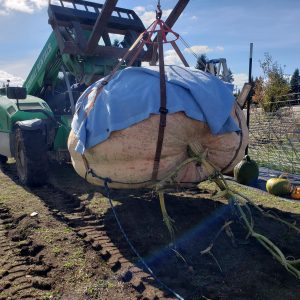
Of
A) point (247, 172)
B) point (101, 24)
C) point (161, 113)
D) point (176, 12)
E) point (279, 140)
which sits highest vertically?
point (176, 12)

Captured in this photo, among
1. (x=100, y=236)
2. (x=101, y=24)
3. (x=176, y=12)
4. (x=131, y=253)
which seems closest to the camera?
(x=131, y=253)

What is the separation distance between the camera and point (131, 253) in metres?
4.03

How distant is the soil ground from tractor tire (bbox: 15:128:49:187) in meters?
0.62

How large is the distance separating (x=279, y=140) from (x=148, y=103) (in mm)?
6606

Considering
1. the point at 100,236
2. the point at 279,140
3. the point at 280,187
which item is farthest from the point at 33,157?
the point at 279,140

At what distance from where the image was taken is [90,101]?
13.5ft

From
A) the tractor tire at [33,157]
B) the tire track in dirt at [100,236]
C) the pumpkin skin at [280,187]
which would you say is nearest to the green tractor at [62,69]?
the tractor tire at [33,157]

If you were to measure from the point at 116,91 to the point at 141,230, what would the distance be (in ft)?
5.60

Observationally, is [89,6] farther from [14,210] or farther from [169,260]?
[169,260]

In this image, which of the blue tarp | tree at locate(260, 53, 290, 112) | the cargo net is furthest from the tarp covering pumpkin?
tree at locate(260, 53, 290, 112)

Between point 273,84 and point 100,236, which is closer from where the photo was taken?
point 100,236

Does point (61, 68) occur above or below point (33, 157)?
above

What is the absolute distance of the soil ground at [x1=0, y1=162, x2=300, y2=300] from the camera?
3309 mm

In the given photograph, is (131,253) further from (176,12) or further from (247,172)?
(247,172)
